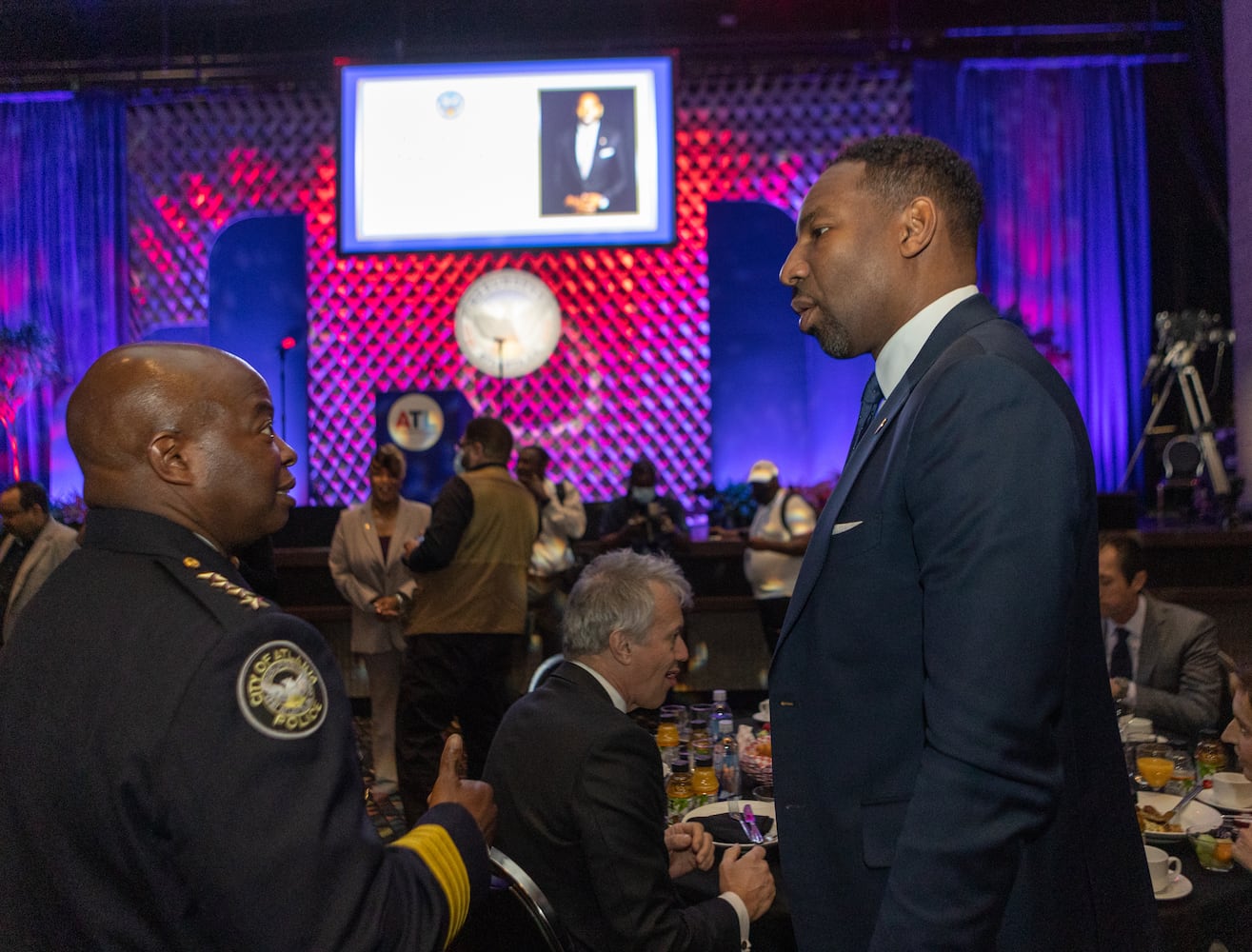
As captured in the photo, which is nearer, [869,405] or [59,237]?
[869,405]

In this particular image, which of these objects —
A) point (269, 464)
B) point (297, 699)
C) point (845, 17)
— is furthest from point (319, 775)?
point (845, 17)

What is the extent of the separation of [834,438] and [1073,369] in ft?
5.00

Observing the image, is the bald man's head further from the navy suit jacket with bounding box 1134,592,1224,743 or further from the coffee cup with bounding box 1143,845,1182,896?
the navy suit jacket with bounding box 1134,592,1224,743

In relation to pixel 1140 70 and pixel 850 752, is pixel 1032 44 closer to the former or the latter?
pixel 1140 70

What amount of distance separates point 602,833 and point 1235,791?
105 cm

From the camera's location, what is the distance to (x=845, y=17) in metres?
6.46

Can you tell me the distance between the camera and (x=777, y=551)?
358 centimetres

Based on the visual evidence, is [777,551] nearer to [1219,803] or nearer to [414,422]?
[1219,803]

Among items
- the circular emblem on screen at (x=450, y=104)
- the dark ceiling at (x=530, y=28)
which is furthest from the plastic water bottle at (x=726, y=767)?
the dark ceiling at (x=530, y=28)

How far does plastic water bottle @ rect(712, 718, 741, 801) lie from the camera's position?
171 centimetres

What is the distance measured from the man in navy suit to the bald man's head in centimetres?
48

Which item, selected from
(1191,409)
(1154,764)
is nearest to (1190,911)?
(1154,764)

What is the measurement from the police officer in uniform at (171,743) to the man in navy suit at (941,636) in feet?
1.12

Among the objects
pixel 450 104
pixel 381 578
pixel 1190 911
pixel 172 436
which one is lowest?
pixel 1190 911
